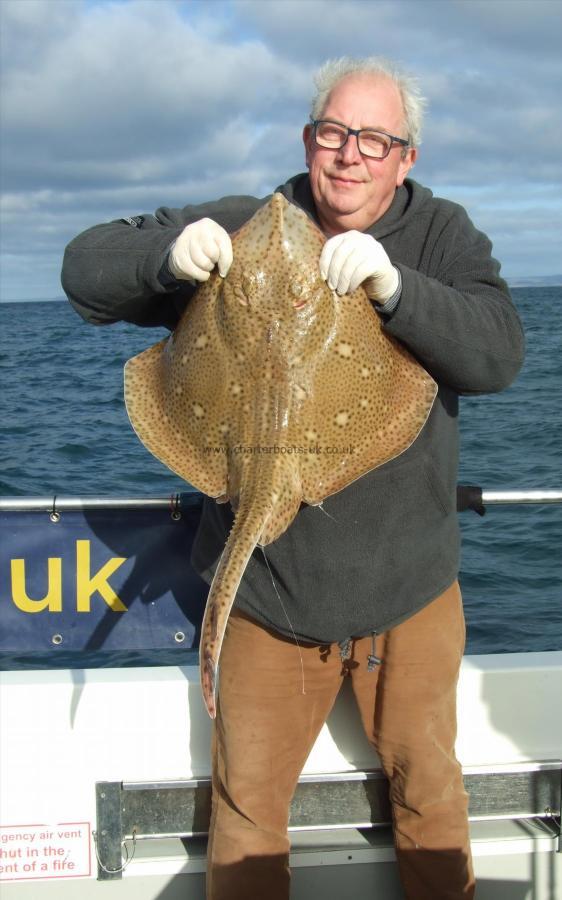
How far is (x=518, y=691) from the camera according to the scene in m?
3.62

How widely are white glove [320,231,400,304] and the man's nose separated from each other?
0.47m

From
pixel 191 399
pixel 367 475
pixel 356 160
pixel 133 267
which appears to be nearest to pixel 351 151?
pixel 356 160

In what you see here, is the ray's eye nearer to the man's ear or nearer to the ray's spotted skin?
the ray's spotted skin

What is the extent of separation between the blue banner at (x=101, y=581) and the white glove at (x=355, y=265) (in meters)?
1.67

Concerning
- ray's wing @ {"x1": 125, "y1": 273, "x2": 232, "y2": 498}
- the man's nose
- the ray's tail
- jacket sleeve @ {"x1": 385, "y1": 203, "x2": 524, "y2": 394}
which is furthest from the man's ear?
the ray's tail

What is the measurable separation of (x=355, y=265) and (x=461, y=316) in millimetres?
436

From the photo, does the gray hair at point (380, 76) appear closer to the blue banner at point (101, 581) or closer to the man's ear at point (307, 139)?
the man's ear at point (307, 139)

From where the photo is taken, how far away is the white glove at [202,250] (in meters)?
2.51

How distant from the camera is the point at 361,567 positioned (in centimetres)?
303

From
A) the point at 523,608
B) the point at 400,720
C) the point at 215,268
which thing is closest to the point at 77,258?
the point at 215,268

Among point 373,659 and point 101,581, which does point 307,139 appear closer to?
point 373,659

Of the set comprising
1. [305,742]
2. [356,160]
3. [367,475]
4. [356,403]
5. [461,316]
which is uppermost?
[356,160]

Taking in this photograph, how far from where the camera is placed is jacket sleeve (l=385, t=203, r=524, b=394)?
262cm

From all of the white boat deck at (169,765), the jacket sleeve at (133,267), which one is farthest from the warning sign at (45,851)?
the jacket sleeve at (133,267)
